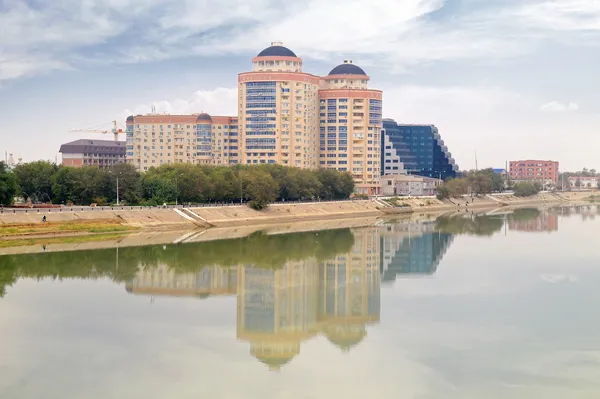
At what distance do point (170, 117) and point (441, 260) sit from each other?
2638 inches

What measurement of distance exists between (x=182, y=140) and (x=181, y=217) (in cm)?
4323

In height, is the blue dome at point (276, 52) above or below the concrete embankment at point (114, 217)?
above

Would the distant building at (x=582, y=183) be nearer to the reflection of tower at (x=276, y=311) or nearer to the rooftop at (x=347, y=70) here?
the rooftop at (x=347, y=70)

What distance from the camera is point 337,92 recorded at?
9825 centimetres

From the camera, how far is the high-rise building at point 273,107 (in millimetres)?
92000

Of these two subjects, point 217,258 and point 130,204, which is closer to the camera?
point 217,258

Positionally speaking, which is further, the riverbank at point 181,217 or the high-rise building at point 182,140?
the high-rise building at point 182,140

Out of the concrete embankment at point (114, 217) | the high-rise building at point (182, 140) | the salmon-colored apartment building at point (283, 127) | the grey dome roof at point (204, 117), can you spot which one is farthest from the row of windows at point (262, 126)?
the concrete embankment at point (114, 217)

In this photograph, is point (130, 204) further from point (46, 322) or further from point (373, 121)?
point (373, 121)

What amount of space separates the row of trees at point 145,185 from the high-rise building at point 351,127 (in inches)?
1035

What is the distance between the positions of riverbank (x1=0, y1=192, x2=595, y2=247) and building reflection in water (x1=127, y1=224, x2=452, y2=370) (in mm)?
13795

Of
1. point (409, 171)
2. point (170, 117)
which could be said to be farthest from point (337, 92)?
point (409, 171)

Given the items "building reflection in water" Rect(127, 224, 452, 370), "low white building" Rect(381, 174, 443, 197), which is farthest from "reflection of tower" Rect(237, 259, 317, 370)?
"low white building" Rect(381, 174, 443, 197)

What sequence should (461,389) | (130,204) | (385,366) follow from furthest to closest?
1. (130,204)
2. (385,366)
3. (461,389)
